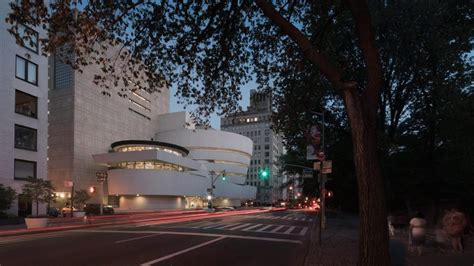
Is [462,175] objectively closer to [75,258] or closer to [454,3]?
[454,3]

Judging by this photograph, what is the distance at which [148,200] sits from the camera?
264 feet

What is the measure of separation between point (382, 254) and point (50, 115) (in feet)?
276

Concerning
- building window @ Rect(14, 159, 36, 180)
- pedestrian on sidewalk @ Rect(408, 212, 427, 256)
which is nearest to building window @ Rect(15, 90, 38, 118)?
building window @ Rect(14, 159, 36, 180)

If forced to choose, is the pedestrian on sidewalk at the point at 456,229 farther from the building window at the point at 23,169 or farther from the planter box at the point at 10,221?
the building window at the point at 23,169

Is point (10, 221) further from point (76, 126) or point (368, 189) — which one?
point (76, 126)

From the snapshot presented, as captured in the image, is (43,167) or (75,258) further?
(43,167)

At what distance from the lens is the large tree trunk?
6.66 m

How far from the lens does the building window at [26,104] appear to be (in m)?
42.8

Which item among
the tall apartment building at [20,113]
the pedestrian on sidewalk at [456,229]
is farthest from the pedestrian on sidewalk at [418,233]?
the tall apartment building at [20,113]

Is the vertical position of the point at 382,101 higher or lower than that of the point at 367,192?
higher

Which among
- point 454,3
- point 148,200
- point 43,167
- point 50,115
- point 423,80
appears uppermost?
point 50,115

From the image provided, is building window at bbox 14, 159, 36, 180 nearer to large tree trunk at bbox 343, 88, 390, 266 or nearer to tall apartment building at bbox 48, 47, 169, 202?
tall apartment building at bbox 48, 47, 169, 202

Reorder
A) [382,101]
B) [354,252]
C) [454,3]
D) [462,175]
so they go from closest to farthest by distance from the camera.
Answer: [354,252], [454,3], [462,175], [382,101]

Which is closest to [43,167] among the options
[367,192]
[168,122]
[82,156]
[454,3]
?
[82,156]
